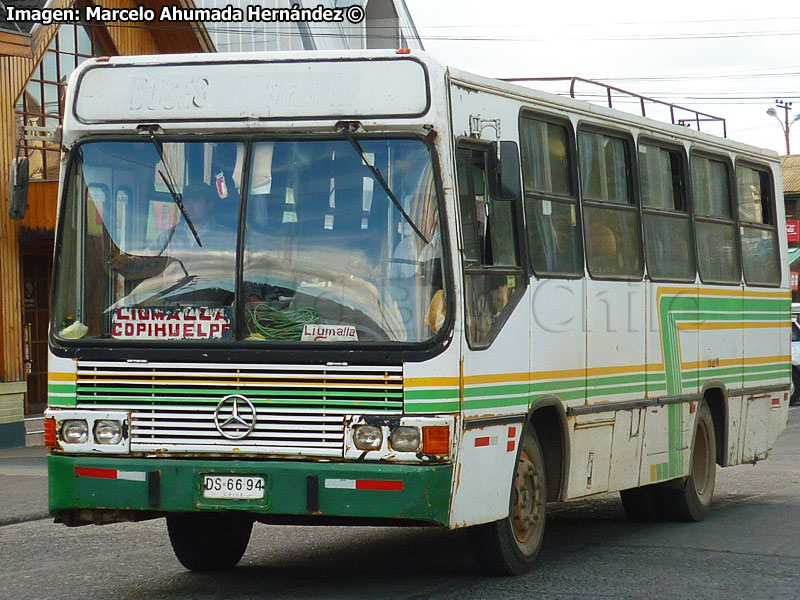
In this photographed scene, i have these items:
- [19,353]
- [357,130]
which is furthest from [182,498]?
[19,353]

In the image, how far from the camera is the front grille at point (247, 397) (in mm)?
7750

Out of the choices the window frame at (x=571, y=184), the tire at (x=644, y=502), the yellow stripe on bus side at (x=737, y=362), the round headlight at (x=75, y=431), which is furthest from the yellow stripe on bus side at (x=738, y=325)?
the round headlight at (x=75, y=431)

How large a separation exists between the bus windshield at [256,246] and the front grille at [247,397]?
6.9 inches

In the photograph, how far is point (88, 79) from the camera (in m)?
8.43

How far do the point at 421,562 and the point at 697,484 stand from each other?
3.36m

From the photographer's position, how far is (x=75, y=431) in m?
8.12

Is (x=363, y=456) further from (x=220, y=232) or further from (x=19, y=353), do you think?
(x=19, y=353)

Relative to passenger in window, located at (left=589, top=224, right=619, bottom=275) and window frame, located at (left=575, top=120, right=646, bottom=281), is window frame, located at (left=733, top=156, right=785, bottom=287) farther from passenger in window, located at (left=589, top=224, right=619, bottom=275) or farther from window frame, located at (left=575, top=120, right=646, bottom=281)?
passenger in window, located at (left=589, top=224, right=619, bottom=275)

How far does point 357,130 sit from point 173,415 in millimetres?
1789

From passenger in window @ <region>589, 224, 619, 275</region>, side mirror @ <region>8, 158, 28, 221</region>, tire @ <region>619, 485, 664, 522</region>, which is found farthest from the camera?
tire @ <region>619, 485, 664, 522</region>

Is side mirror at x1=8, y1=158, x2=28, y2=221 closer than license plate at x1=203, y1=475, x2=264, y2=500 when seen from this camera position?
No

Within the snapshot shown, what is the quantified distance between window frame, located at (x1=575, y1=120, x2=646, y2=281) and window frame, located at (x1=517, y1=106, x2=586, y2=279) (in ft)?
0.12

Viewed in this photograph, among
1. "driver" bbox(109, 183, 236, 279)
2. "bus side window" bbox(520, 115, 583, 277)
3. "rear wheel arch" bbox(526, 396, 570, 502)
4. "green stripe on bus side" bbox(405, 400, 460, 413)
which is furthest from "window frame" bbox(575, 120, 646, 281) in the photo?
"driver" bbox(109, 183, 236, 279)

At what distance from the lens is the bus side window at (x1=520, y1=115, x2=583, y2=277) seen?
29.9 feet
